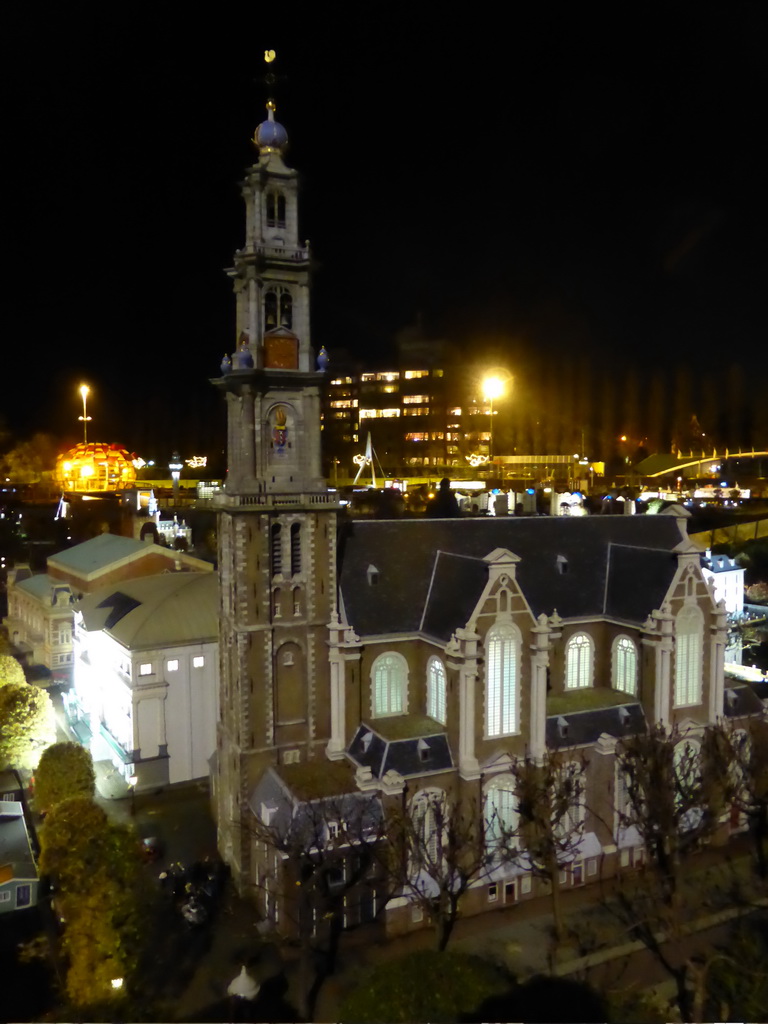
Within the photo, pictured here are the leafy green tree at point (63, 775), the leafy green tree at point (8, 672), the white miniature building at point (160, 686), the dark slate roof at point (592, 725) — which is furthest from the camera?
the leafy green tree at point (8, 672)

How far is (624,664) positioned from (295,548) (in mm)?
21762

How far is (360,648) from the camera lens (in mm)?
42656

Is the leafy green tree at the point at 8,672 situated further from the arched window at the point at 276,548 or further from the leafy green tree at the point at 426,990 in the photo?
the leafy green tree at the point at 426,990

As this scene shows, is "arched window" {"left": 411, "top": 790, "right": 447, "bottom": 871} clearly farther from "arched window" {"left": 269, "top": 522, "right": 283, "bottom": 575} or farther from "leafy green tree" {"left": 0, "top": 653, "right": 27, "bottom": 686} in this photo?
"leafy green tree" {"left": 0, "top": 653, "right": 27, "bottom": 686}

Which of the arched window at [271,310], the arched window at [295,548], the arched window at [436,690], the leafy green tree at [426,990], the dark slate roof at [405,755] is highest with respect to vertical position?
the arched window at [271,310]

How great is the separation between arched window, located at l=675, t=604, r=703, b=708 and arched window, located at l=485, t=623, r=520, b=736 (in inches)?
430

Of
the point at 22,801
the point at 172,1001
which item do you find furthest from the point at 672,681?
the point at 22,801

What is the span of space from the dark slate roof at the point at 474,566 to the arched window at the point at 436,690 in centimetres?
197

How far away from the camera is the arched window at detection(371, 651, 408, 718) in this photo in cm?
4397

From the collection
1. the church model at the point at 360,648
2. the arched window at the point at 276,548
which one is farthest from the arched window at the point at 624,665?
the arched window at the point at 276,548

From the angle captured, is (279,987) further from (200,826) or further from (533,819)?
(200,826)

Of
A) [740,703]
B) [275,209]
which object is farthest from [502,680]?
[275,209]

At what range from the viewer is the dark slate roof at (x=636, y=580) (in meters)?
45.6

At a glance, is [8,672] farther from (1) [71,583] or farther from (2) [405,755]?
(2) [405,755]
